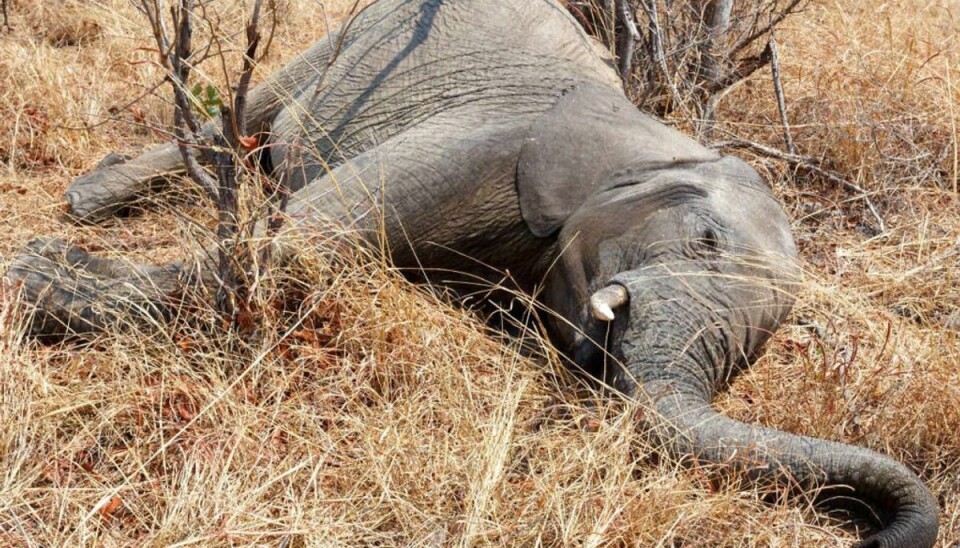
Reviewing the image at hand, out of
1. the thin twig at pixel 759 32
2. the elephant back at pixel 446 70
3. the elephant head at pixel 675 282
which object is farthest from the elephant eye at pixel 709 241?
the thin twig at pixel 759 32

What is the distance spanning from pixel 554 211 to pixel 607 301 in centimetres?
72

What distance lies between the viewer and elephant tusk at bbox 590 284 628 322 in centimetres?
366

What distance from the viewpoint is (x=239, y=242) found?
4020 mm

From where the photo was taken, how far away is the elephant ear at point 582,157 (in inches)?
170

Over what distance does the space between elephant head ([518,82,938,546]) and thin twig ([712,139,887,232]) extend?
1.35 m

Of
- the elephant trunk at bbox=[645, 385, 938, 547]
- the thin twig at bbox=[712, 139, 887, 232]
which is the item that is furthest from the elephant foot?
the thin twig at bbox=[712, 139, 887, 232]

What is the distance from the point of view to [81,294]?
418cm

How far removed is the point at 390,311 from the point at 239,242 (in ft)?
1.75

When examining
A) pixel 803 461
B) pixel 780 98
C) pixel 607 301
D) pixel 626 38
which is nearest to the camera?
pixel 803 461

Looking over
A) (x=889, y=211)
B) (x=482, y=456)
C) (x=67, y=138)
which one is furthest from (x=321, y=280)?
(x=889, y=211)

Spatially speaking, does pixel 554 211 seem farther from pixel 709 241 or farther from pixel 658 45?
pixel 658 45

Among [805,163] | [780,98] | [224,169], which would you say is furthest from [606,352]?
[780,98]

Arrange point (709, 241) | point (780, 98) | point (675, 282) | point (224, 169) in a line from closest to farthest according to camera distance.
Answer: point (675, 282), point (709, 241), point (224, 169), point (780, 98)

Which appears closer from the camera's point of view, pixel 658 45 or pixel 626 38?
pixel 626 38
